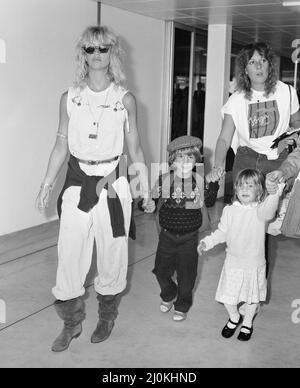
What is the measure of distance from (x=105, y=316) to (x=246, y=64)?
5.36 feet

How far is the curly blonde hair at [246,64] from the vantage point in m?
3.26

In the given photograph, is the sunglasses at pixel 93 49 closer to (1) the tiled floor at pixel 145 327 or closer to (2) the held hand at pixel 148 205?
(2) the held hand at pixel 148 205

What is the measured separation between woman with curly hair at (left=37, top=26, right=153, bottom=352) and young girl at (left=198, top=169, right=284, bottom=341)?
0.53m

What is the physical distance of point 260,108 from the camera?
3242 millimetres

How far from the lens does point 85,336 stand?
3.19 metres

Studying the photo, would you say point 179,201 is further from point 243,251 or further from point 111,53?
point 111,53

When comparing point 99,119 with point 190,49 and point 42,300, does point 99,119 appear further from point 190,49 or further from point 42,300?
point 190,49

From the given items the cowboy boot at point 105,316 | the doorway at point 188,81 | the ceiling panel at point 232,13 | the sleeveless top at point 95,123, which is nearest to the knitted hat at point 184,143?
the sleeveless top at point 95,123

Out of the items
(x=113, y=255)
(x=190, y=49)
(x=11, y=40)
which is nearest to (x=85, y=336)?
(x=113, y=255)

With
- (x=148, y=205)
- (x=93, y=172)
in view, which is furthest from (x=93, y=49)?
(x=148, y=205)

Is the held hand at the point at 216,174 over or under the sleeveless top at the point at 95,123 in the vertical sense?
under

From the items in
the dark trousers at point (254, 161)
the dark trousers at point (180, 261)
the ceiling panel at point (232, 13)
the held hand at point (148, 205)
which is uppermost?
the ceiling panel at point (232, 13)

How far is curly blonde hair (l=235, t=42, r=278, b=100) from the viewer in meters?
3.26

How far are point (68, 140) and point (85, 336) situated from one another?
1.10 meters
